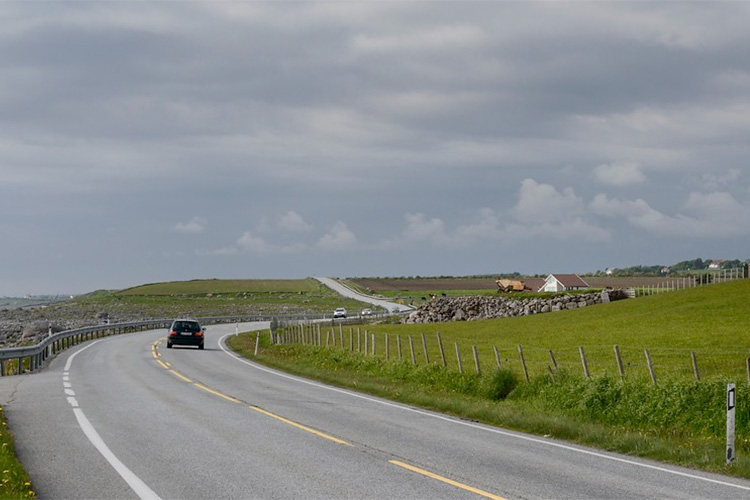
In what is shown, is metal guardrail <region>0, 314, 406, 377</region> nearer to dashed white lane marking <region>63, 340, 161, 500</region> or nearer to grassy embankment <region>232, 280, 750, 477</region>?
grassy embankment <region>232, 280, 750, 477</region>

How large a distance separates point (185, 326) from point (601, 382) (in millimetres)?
32164

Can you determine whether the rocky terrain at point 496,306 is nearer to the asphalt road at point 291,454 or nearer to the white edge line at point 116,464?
the asphalt road at point 291,454

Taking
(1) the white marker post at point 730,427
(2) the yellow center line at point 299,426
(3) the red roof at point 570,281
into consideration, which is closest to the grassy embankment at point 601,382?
(1) the white marker post at point 730,427

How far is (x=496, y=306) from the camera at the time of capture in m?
85.7

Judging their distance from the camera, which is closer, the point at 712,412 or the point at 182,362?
the point at 712,412

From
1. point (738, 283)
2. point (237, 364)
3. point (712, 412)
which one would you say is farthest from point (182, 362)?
point (738, 283)

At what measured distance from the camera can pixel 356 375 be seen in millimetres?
29422

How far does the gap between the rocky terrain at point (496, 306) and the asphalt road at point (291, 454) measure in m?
56.3

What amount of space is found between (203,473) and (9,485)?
2463 millimetres

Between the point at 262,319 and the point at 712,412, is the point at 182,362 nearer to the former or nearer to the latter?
the point at 712,412

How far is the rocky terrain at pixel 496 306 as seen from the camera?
75875 millimetres

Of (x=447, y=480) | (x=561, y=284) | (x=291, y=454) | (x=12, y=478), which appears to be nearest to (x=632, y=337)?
(x=291, y=454)

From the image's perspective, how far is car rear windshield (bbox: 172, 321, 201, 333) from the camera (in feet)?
155

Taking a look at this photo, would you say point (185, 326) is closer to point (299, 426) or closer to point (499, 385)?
point (499, 385)
